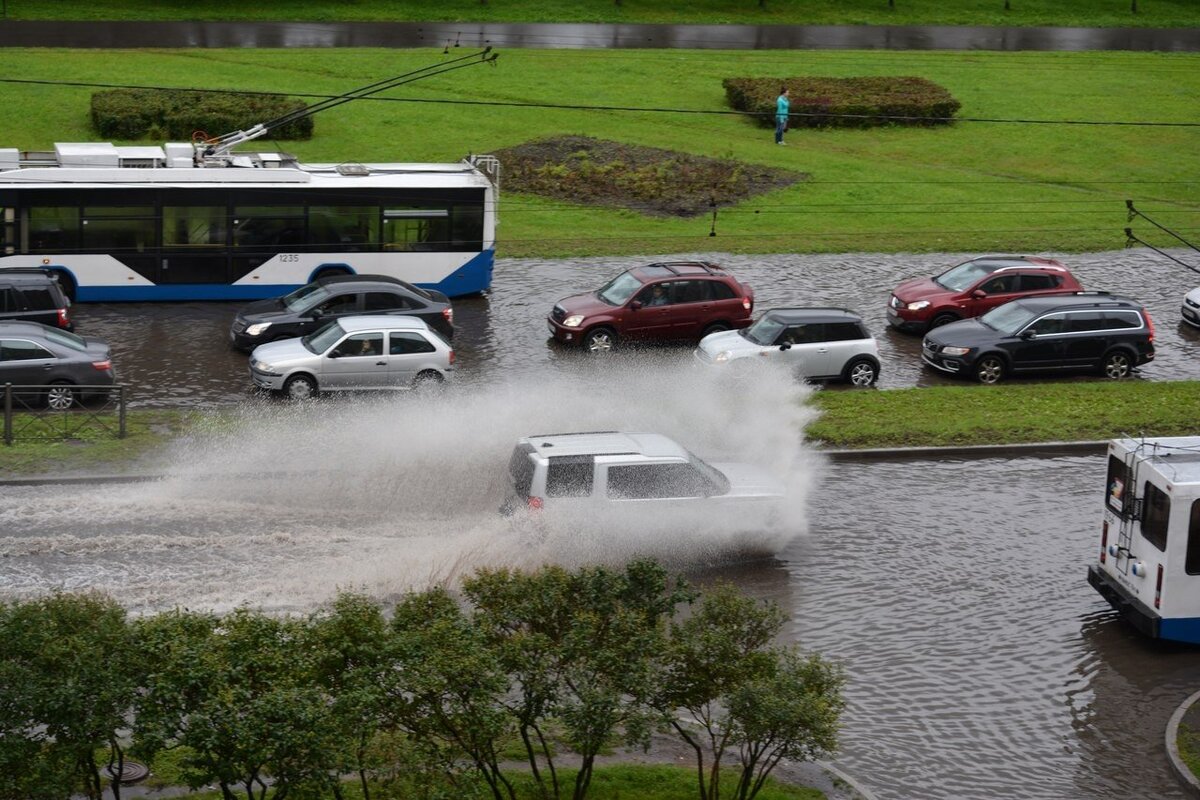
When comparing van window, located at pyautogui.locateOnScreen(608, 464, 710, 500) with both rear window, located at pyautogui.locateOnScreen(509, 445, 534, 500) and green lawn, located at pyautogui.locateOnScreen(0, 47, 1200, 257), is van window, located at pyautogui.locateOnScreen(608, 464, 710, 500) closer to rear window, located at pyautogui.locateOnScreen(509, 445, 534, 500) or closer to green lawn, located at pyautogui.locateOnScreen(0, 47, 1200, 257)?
rear window, located at pyautogui.locateOnScreen(509, 445, 534, 500)

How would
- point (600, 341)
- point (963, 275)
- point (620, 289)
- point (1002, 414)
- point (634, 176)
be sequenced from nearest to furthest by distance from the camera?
point (1002, 414) → point (600, 341) → point (620, 289) → point (963, 275) → point (634, 176)

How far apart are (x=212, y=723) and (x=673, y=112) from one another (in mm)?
39853

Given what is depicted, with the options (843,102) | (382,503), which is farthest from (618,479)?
(843,102)

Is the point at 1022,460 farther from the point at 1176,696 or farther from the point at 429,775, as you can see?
the point at 429,775

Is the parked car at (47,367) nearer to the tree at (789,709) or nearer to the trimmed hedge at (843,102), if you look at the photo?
the tree at (789,709)

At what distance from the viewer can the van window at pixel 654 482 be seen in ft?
63.0

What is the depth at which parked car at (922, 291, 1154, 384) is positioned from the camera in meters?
29.4

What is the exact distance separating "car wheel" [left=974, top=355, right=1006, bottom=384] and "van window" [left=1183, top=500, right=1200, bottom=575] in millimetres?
12194

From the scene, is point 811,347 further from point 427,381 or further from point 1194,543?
point 1194,543

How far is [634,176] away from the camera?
4259 cm

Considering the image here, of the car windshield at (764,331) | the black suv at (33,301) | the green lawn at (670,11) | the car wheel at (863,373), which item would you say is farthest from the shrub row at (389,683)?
the green lawn at (670,11)

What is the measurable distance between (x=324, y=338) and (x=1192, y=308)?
19.0m

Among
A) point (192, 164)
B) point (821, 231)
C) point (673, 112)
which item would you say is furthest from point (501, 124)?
point (192, 164)

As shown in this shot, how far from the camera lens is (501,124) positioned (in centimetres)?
A: 4659
